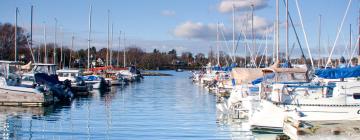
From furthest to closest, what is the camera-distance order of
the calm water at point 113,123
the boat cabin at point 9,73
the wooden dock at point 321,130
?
the boat cabin at point 9,73, the calm water at point 113,123, the wooden dock at point 321,130

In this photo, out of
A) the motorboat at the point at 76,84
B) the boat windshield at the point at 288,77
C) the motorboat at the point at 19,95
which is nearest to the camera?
the boat windshield at the point at 288,77

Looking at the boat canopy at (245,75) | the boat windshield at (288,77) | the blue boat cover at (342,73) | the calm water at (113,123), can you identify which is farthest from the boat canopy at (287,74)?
the boat canopy at (245,75)

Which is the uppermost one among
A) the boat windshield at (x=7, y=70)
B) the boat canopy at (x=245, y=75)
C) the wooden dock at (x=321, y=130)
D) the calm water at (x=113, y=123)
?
the boat windshield at (x=7, y=70)

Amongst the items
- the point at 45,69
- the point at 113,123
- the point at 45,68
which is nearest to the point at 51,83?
the point at 45,69

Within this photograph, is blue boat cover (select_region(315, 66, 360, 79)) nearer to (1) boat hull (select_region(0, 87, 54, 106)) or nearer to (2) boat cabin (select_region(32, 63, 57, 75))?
(1) boat hull (select_region(0, 87, 54, 106))

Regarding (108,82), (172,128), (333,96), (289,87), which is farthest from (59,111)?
(108,82)

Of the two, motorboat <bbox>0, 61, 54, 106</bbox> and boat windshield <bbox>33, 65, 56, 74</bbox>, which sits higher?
boat windshield <bbox>33, 65, 56, 74</bbox>

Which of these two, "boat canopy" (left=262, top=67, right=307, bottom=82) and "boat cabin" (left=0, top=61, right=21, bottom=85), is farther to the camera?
"boat cabin" (left=0, top=61, right=21, bottom=85)

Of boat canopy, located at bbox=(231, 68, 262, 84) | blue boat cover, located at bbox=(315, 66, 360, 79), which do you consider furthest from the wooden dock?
boat canopy, located at bbox=(231, 68, 262, 84)

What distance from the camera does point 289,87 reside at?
91.9ft

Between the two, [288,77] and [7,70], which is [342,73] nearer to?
[288,77]

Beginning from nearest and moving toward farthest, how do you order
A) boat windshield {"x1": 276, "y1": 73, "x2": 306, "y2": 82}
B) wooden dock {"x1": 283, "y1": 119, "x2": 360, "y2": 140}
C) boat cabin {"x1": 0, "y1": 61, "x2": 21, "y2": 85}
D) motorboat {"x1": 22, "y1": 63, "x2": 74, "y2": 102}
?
1. wooden dock {"x1": 283, "y1": 119, "x2": 360, "y2": 140}
2. boat windshield {"x1": 276, "y1": 73, "x2": 306, "y2": 82}
3. boat cabin {"x1": 0, "y1": 61, "x2": 21, "y2": 85}
4. motorboat {"x1": 22, "y1": 63, "x2": 74, "y2": 102}

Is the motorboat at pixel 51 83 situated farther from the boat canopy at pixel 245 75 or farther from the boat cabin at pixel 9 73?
the boat canopy at pixel 245 75

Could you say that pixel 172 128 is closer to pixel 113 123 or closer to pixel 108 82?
pixel 113 123
